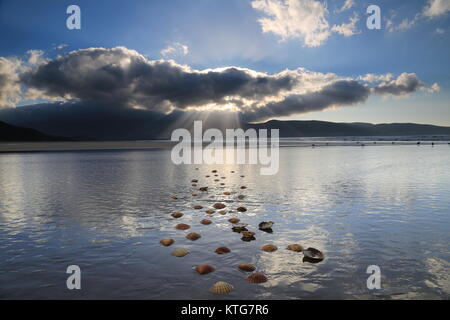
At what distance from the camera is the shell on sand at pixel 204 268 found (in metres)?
6.62

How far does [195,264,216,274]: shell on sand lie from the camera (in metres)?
6.62

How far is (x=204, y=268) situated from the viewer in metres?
6.69

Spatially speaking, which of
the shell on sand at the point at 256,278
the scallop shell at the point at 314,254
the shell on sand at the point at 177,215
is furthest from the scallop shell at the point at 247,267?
the shell on sand at the point at 177,215

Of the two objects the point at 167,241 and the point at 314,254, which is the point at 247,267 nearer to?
the point at 314,254

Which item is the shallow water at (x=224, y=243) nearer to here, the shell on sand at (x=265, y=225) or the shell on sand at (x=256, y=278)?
the shell on sand at (x=256, y=278)

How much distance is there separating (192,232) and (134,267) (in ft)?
9.39

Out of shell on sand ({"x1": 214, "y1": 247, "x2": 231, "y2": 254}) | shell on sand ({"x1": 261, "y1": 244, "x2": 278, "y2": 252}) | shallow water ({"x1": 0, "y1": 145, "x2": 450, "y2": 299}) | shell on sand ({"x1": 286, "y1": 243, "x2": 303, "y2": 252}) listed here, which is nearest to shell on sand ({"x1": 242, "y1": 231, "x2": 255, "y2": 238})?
shallow water ({"x1": 0, "y1": 145, "x2": 450, "y2": 299})

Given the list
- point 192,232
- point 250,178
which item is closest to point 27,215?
point 192,232

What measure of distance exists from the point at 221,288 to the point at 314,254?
9.69 feet

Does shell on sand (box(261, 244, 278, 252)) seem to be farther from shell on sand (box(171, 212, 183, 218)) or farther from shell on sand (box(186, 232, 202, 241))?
shell on sand (box(171, 212, 183, 218))

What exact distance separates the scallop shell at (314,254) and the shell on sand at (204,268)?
2555 millimetres

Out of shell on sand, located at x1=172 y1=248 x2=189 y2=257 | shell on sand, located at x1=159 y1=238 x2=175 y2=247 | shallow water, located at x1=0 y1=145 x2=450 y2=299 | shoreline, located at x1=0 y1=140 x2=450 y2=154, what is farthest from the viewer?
shoreline, located at x1=0 y1=140 x2=450 y2=154

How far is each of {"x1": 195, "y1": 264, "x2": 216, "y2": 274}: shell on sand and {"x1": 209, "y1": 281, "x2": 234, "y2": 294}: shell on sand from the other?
2.42 ft
